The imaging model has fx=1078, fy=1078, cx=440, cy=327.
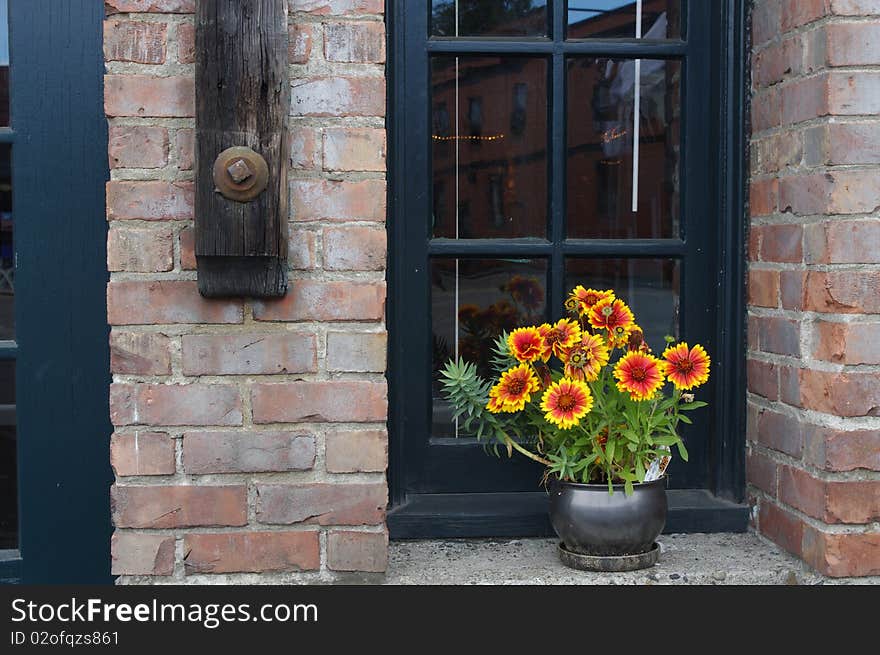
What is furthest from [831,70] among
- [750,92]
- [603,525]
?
[603,525]

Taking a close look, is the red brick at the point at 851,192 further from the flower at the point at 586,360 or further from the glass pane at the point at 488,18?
the glass pane at the point at 488,18

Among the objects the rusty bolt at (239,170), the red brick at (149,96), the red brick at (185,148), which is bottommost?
the rusty bolt at (239,170)

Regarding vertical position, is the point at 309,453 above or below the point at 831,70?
below

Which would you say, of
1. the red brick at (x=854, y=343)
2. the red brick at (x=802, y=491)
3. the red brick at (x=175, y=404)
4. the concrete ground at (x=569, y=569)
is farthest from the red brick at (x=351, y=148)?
the red brick at (x=802, y=491)

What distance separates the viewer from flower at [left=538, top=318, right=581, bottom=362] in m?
2.02

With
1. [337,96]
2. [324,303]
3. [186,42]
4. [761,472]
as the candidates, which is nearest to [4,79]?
[186,42]

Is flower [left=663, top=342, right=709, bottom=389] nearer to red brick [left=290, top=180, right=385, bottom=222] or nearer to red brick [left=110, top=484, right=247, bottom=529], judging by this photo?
red brick [left=290, top=180, right=385, bottom=222]

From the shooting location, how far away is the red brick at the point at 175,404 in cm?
191

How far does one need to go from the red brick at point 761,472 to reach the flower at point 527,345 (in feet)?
1.83

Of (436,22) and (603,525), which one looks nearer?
(603,525)

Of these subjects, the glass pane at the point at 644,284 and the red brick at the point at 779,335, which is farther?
the glass pane at the point at 644,284

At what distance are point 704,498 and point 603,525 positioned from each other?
399mm

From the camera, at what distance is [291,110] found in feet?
6.24

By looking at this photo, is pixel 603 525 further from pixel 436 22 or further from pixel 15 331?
pixel 15 331
